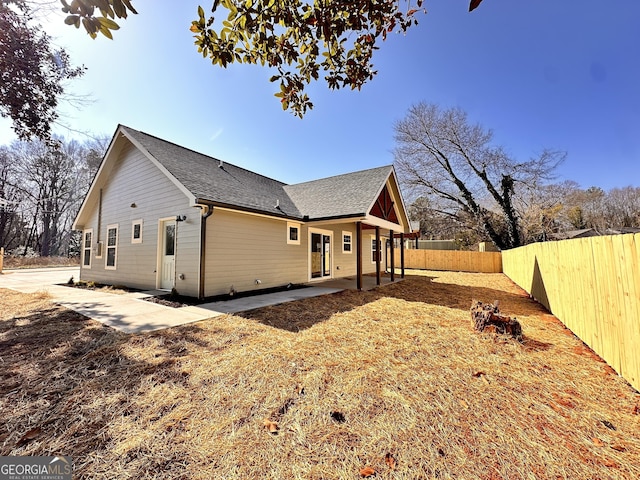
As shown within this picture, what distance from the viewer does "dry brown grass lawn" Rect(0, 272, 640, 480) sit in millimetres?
1792

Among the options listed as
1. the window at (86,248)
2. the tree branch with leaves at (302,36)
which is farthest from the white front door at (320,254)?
the window at (86,248)

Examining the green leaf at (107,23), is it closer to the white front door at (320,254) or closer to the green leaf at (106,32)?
the green leaf at (106,32)

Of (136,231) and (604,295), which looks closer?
(604,295)

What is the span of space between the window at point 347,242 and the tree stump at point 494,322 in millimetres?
8910

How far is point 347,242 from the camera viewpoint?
13.9m

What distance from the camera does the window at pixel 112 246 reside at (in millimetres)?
10074

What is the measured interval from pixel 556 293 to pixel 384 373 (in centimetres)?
541

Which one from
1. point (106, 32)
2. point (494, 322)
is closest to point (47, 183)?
point (106, 32)

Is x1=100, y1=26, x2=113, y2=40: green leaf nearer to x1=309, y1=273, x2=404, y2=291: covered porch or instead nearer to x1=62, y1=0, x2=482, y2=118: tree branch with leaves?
x1=62, y1=0, x2=482, y2=118: tree branch with leaves

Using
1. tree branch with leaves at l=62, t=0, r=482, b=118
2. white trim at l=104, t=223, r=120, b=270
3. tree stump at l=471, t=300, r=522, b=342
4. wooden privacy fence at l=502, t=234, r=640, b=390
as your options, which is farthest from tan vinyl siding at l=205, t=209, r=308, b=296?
wooden privacy fence at l=502, t=234, r=640, b=390

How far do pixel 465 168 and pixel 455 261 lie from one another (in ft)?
25.3

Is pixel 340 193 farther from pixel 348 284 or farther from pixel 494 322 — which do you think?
pixel 494 322

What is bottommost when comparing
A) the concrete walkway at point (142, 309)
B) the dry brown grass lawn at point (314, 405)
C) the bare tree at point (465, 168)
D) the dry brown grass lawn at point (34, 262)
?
the dry brown grass lawn at point (314, 405)

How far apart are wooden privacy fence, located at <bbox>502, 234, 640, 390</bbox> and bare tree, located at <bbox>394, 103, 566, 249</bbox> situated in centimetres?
1691
